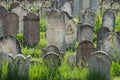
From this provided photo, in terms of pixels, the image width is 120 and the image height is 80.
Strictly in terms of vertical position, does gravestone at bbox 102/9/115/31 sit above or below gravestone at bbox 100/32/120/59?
above

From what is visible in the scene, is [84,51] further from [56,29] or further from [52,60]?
[56,29]

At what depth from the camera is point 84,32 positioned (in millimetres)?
10883

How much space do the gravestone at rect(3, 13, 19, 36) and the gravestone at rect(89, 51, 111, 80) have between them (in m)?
4.90

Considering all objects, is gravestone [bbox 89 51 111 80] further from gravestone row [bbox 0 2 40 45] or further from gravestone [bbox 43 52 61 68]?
gravestone row [bbox 0 2 40 45]

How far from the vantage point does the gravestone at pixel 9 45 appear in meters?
9.12

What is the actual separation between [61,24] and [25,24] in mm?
1548

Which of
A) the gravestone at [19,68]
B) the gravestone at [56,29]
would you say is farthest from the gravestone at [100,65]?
the gravestone at [56,29]

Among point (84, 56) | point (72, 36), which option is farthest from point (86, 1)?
point (84, 56)

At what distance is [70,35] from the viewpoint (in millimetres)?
11469

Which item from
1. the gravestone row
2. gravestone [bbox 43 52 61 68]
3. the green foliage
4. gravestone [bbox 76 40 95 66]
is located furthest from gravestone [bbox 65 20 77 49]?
gravestone [bbox 43 52 61 68]

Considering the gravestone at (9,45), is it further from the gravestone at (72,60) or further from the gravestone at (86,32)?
the gravestone at (86,32)

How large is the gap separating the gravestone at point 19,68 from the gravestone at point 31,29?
393cm

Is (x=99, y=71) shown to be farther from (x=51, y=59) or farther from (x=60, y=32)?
(x=60, y=32)

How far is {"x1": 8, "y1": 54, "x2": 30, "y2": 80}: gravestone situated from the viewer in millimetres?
7691
